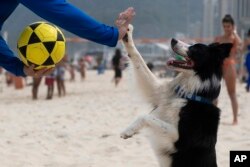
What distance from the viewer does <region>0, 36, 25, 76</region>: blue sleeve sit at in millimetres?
3807

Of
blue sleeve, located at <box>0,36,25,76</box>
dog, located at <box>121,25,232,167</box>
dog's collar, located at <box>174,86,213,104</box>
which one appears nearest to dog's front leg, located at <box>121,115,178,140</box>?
dog, located at <box>121,25,232,167</box>

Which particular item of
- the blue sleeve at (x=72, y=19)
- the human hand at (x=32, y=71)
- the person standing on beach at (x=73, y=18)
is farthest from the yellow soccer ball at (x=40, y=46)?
the blue sleeve at (x=72, y=19)

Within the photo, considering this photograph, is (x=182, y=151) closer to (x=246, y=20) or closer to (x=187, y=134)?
(x=187, y=134)

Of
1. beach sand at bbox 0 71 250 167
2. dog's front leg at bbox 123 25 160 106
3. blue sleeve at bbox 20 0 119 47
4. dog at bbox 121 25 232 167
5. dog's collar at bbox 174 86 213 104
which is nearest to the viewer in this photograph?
blue sleeve at bbox 20 0 119 47

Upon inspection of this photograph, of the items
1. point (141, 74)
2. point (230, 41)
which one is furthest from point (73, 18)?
point (230, 41)

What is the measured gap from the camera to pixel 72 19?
3.18 metres

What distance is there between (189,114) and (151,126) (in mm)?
318

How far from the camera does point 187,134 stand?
12.4 feet

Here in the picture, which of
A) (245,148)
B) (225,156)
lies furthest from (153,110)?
(245,148)

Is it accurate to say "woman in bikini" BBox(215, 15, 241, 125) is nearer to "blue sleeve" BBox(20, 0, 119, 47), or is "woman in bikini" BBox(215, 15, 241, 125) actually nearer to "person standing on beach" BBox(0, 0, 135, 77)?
"person standing on beach" BBox(0, 0, 135, 77)

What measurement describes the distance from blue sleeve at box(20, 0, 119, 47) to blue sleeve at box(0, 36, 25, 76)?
71 cm

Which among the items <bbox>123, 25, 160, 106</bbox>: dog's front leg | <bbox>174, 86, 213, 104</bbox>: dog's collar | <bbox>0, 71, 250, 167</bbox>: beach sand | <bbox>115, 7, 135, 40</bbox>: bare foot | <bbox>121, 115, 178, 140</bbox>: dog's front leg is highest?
<bbox>115, 7, 135, 40</bbox>: bare foot

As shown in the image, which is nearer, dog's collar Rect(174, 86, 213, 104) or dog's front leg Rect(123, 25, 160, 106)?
dog's collar Rect(174, 86, 213, 104)

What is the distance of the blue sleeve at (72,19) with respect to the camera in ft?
10.3
